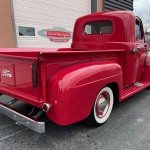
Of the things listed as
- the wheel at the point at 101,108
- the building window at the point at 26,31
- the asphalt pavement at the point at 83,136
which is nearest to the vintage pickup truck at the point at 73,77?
the wheel at the point at 101,108

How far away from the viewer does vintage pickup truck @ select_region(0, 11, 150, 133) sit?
2219 mm

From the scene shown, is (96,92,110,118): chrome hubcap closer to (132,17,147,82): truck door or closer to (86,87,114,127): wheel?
(86,87,114,127): wheel

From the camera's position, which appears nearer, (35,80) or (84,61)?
(35,80)

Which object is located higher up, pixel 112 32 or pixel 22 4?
pixel 22 4

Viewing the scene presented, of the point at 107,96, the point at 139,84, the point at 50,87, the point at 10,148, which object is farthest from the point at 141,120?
the point at 10,148

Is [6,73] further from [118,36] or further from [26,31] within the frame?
[26,31]

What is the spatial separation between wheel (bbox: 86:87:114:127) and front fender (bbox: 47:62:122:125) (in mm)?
260

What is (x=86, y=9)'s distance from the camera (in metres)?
10.8

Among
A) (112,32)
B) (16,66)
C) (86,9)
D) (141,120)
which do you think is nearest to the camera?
(16,66)

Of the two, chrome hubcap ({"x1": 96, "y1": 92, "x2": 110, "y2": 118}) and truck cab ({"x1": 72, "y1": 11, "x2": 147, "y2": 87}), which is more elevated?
truck cab ({"x1": 72, "y1": 11, "x2": 147, "y2": 87})

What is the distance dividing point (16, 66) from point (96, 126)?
151 cm

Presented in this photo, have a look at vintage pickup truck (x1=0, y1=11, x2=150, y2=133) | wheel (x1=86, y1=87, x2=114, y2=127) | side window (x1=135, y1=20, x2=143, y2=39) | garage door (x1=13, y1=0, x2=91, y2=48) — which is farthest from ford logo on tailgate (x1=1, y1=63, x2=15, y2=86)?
garage door (x1=13, y1=0, x2=91, y2=48)

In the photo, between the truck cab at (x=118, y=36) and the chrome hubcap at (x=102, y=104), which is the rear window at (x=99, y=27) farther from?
the chrome hubcap at (x=102, y=104)

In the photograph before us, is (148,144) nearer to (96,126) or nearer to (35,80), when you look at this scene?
(96,126)
